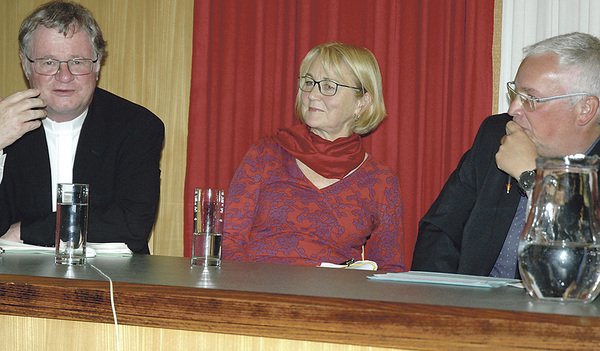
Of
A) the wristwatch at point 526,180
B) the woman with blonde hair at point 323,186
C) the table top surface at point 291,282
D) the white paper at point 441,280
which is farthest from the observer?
the woman with blonde hair at point 323,186

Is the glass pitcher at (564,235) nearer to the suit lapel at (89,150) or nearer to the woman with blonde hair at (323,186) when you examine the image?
the woman with blonde hair at (323,186)

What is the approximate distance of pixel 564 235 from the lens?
1.02 meters

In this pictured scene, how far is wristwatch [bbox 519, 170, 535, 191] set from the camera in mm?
1827

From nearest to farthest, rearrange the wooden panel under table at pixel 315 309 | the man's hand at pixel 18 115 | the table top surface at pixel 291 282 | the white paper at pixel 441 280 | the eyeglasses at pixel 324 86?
the wooden panel under table at pixel 315 309 < the table top surface at pixel 291 282 < the white paper at pixel 441 280 < the man's hand at pixel 18 115 < the eyeglasses at pixel 324 86

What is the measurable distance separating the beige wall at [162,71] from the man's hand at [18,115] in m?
0.88

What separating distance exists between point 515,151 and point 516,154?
0.01m

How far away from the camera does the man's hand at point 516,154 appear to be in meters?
1.89

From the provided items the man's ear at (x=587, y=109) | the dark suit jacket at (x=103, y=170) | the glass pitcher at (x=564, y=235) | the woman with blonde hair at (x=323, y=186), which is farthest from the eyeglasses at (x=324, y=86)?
the glass pitcher at (x=564, y=235)

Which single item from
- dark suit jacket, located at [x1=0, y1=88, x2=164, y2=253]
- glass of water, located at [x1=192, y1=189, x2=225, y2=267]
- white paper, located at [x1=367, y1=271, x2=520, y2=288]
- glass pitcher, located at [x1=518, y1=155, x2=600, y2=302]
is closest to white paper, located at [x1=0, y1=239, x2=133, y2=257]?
glass of water, located at [x1=192, y1=189, x2=225, y2=267]

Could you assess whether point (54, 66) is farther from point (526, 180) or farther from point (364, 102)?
point (526, 180)

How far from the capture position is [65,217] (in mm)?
1474

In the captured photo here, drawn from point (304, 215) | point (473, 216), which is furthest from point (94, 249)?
point (473, 216)

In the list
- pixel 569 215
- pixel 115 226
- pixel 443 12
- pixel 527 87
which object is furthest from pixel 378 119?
pixel 569 215

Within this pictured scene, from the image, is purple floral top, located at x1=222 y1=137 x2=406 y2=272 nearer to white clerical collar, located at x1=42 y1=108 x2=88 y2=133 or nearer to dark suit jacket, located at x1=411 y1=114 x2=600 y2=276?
dark suit jacket, located at x1=411 y1=114 x2=600 y2=276
